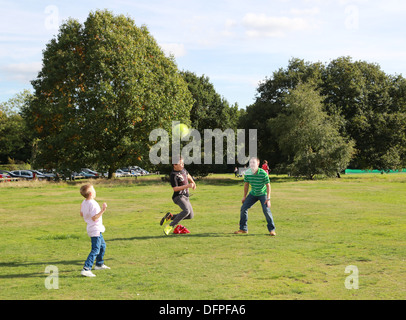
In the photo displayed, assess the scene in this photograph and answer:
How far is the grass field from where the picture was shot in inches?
270

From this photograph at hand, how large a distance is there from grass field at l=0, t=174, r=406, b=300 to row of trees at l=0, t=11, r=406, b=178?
80.9 ft

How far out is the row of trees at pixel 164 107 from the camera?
40.0 m

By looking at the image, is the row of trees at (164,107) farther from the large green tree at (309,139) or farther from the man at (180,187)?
the man at (180,187)

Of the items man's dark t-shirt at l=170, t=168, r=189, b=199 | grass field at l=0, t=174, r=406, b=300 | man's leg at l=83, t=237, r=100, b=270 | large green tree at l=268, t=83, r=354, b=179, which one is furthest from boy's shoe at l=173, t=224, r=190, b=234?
large green tree at l=268, t=83, r=354, b=179

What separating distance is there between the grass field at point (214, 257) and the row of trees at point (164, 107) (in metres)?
24.7

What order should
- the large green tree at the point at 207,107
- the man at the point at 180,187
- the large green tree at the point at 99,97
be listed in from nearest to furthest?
the man at the point at 180,187
the large green tree at the point at 99,97
the large green tree at the point at 207,107

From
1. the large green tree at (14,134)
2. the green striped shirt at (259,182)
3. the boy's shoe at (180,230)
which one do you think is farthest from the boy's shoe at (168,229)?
the large green tree at (14,134)

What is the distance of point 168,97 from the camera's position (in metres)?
43.7

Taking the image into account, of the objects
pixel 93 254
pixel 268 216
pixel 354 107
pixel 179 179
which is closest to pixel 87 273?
pixel 93 254

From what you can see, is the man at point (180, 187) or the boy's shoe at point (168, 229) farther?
the boy's shoe at point (168, 229)

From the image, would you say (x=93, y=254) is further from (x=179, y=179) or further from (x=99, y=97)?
(x=99, y=97)

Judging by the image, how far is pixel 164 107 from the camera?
42.8 meters
